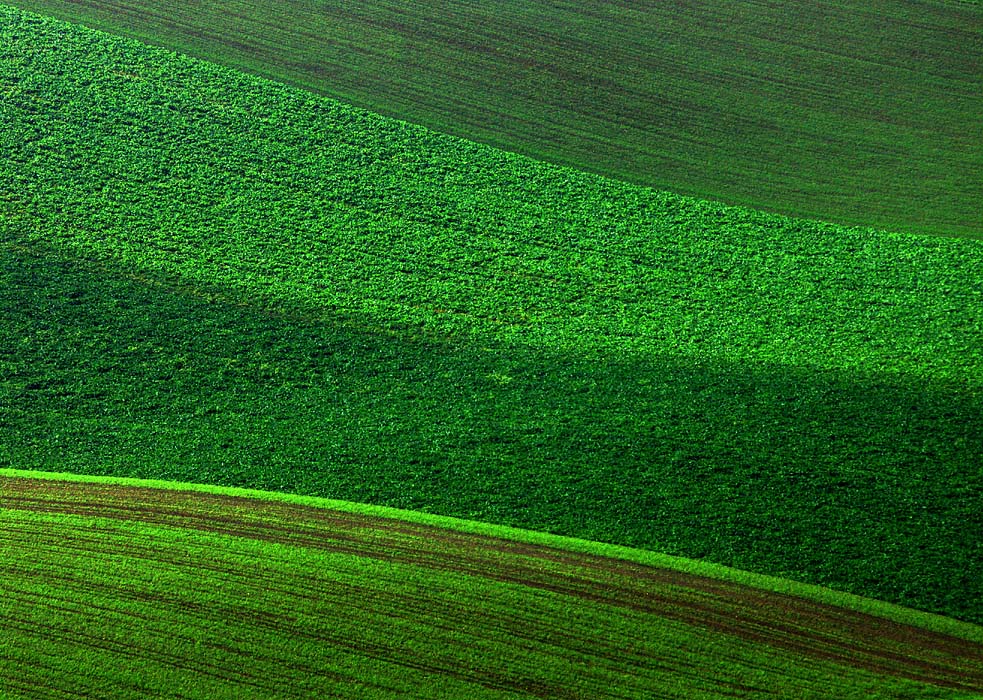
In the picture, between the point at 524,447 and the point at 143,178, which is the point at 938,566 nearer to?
the point at 524,447

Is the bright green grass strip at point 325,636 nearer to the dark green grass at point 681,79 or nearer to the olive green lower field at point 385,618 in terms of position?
the olive green lower field at point 385,618

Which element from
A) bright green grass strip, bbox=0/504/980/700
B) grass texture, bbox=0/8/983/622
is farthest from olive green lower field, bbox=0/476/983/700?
grass texture, bbox=0/8/983/622

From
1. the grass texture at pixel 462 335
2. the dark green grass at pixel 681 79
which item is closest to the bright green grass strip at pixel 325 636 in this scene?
the grass texture at pixel 462 335

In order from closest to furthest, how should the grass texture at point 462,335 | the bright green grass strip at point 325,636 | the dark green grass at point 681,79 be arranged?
the bright green grass strip at point 325,636 → the grass texture at point 462,335 → the dark green grass at point 681,79

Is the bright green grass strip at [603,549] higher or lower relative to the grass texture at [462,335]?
lower

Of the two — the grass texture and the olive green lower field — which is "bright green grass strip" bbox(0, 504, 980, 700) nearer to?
the olive green lower field

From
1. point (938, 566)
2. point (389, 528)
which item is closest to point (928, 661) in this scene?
point (938, 566)

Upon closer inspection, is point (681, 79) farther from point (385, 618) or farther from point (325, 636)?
point (325, 636)

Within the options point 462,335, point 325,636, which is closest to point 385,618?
point 325,636
